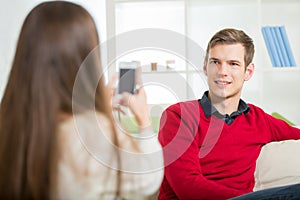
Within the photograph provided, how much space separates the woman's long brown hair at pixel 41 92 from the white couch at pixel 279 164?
0.73 m

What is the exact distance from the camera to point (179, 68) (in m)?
3.26

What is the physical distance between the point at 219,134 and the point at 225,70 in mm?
216

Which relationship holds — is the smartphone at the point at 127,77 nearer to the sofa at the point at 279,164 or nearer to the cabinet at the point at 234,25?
the sofa at the point at 279,164

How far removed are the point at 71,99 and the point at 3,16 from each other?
1433 millimetres

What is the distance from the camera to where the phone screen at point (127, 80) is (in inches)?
47.3

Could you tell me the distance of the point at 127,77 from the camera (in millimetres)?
1212

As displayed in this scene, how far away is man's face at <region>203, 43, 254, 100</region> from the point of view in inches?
65.3

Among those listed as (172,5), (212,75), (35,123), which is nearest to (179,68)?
(172,5)

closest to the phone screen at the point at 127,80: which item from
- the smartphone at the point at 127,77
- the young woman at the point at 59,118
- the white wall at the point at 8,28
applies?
the smartphone at the point at 127,77

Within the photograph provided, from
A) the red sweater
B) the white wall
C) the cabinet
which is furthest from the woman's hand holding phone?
the cabinet

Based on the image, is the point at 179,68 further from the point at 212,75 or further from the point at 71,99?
the point at 71,99

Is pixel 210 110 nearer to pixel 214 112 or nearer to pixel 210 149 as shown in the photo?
pixel 214 112

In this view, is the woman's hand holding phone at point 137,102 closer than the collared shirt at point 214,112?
Yes

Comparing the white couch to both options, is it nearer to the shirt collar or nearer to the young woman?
the shirt collar
